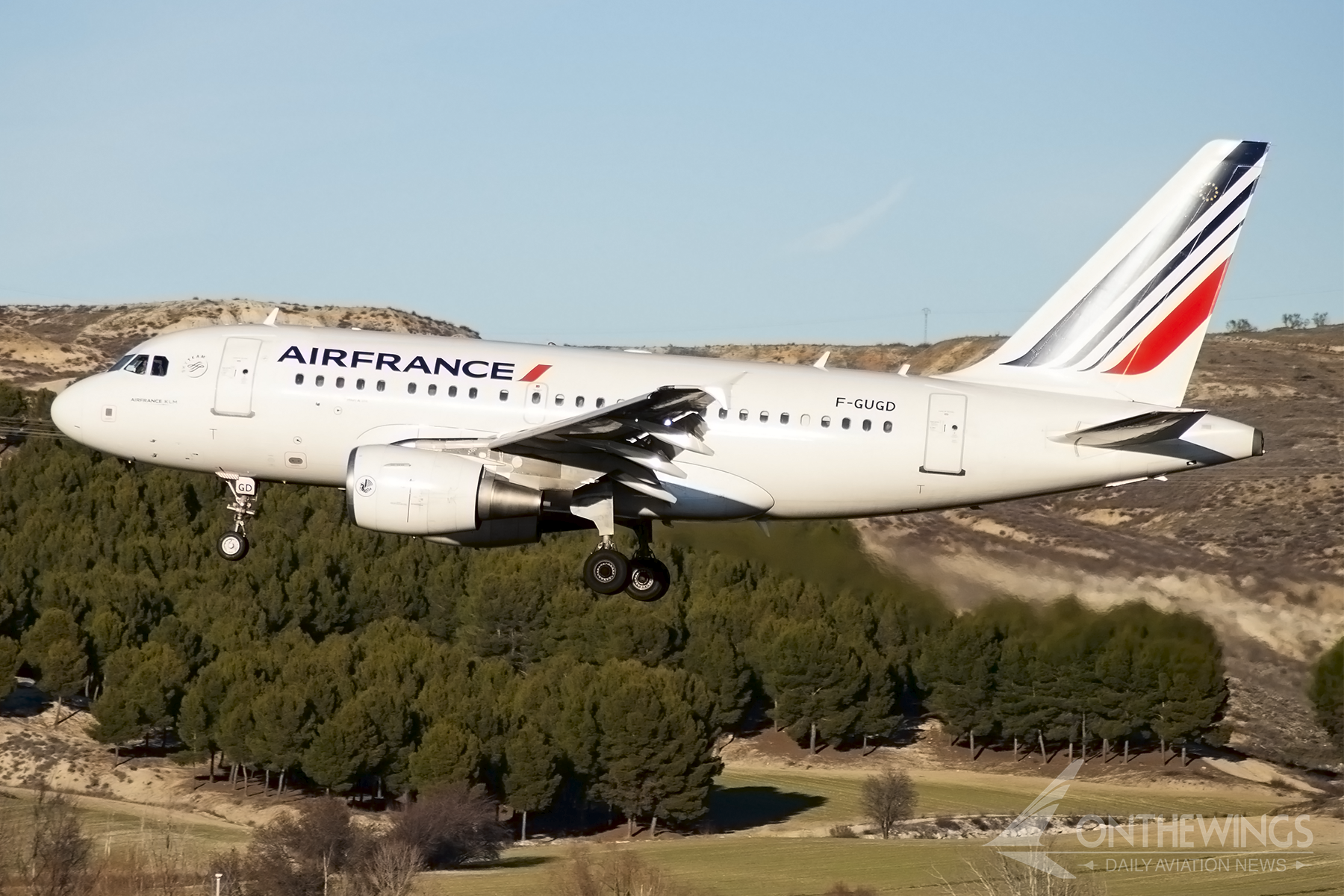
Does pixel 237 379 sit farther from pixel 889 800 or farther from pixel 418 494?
pixel 889 800

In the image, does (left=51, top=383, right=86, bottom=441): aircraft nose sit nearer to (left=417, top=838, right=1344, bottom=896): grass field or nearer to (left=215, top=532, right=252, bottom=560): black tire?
(left=215, top=532, right=252, bottom=560): black tire

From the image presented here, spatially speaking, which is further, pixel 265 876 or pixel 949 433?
pixel 265 876

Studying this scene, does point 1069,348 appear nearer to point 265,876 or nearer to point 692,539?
point 692,539

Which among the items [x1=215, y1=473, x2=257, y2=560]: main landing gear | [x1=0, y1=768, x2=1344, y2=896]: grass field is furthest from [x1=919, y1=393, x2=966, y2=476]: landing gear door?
[x1=0, y1=768, x2=1344, y2=896]: grass field

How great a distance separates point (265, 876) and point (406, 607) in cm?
4520

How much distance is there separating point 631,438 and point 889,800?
2464 inches

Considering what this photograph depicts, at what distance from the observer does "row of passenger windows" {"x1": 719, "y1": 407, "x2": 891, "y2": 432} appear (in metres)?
35.8

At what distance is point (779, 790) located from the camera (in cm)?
10519

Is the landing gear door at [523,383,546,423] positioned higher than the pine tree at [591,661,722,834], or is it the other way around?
the landing gear door at [523,383,546,423]

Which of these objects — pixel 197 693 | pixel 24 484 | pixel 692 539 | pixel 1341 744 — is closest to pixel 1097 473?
pixel 692 539

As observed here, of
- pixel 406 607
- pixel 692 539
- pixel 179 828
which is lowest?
pixel 179 828

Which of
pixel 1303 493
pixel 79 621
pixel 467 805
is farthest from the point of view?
pixel 79 621

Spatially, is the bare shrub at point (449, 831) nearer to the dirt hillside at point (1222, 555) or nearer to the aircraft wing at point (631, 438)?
the dirt hillside at point (1222, 555)

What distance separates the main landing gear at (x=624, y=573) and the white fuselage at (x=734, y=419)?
3.72ft
